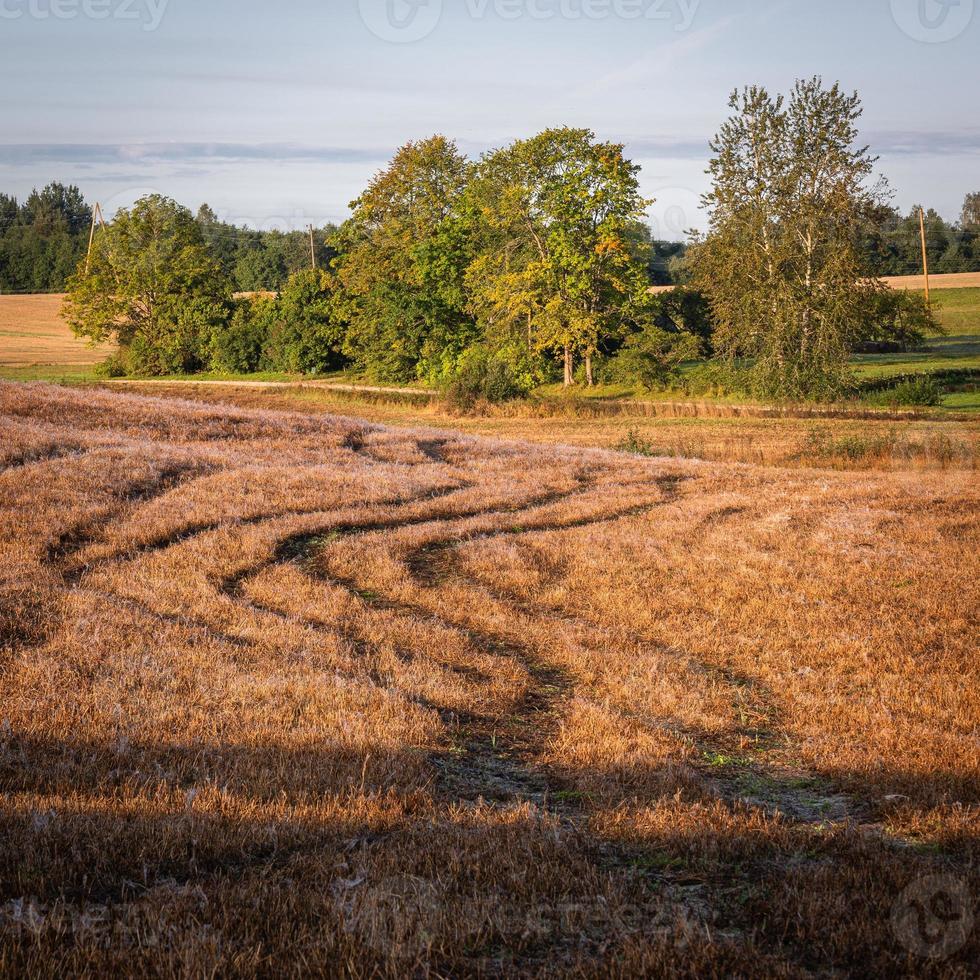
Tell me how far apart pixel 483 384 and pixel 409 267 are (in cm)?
2179

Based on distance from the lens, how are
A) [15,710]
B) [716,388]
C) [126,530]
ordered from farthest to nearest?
1. [716,388]
2. [126,530]
3. [15,710]

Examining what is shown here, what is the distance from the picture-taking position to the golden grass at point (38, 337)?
89125mm

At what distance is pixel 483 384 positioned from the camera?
5381cm

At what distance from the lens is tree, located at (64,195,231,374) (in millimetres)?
84938

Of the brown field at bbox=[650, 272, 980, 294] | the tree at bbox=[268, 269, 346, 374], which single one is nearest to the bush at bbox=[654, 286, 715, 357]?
the brown field at bbox=[650, 272, 980, 294]

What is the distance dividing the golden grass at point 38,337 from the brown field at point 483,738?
250 ft

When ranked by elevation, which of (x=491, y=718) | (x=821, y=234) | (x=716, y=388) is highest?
(x=821, y=234)

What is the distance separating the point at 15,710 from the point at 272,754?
2.91m

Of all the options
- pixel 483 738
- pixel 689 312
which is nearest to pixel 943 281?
pixel 689 312

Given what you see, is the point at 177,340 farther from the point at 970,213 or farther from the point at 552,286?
the point at 970,213

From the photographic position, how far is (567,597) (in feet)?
49.2

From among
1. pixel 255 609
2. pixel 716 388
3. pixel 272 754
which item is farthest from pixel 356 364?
pixel 272 754

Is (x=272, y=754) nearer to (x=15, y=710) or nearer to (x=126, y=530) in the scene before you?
(x=15, y=710)

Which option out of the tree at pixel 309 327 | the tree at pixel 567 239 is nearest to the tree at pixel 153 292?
the tree at pixel 309 327
